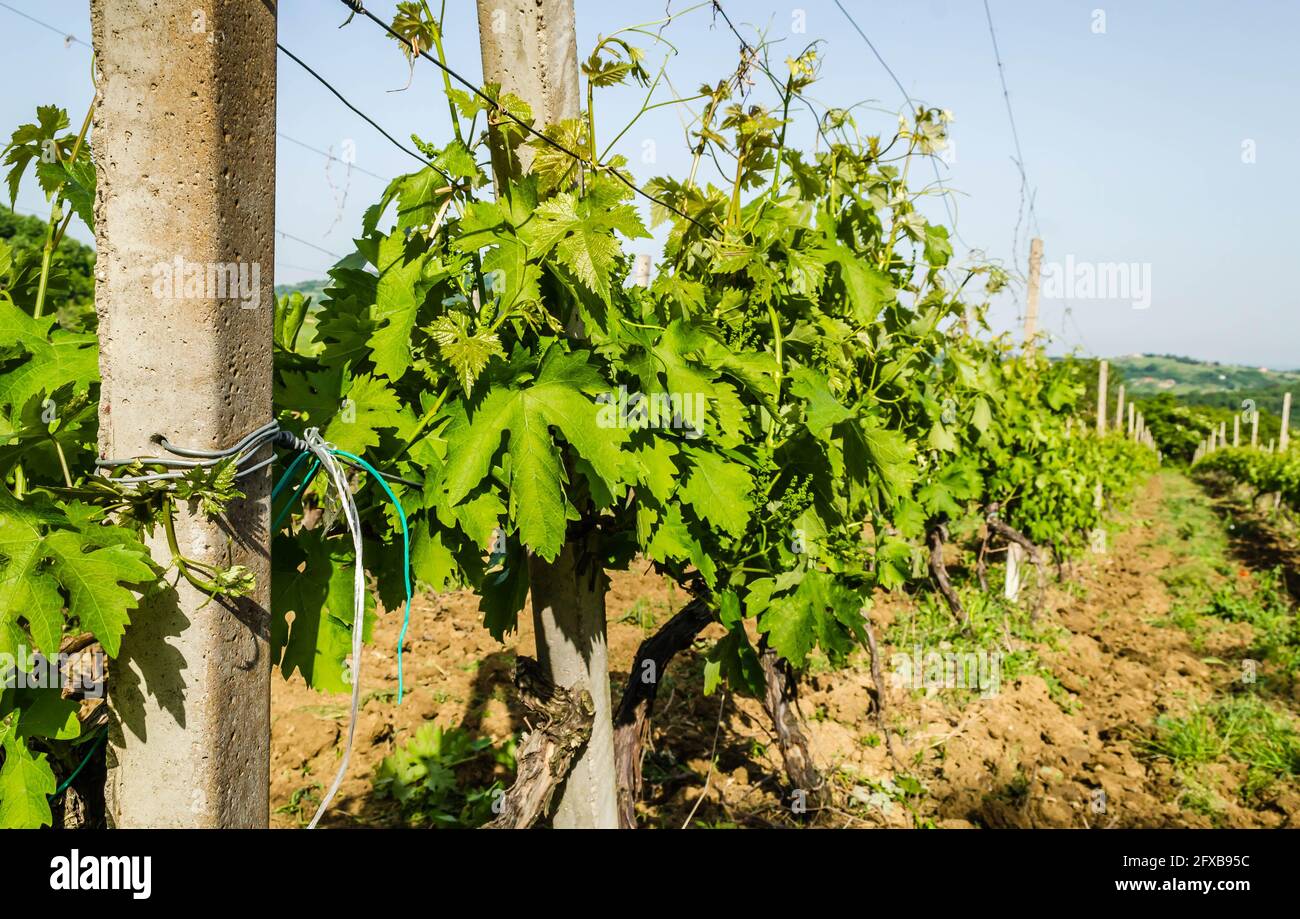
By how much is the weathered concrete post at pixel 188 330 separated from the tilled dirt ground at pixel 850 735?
2362 millimetres

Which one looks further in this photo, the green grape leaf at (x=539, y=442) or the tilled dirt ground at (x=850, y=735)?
the tilled dirt ground at (x=850, y=735)

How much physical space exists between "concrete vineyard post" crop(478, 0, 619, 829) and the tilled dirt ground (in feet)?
3.07

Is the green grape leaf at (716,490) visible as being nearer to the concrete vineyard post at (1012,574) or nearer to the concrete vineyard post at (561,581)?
the concrete vineyard post at (561,581)

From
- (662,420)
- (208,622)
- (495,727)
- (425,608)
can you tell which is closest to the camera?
(208,622)

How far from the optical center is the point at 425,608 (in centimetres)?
670

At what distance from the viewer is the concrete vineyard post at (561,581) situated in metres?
2.08

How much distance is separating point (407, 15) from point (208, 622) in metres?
1.32

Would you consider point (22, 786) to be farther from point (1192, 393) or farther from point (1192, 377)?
point (1192, 377)

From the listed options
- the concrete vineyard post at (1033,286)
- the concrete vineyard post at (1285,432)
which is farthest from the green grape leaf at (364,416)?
the concrete vineyard post at (1285,432)

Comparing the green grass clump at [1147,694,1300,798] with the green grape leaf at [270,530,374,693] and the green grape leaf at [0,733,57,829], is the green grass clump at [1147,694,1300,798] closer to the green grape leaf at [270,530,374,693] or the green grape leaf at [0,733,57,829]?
the green grape leaf at [270,530,374,693]

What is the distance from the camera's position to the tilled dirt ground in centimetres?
436

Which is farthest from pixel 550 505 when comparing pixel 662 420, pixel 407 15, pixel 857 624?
pixel 857 624

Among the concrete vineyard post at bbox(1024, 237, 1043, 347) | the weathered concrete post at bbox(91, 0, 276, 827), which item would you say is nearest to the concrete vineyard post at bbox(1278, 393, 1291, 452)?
the concrete vineyard post at bbox(1024, 237, 1043, 347)
